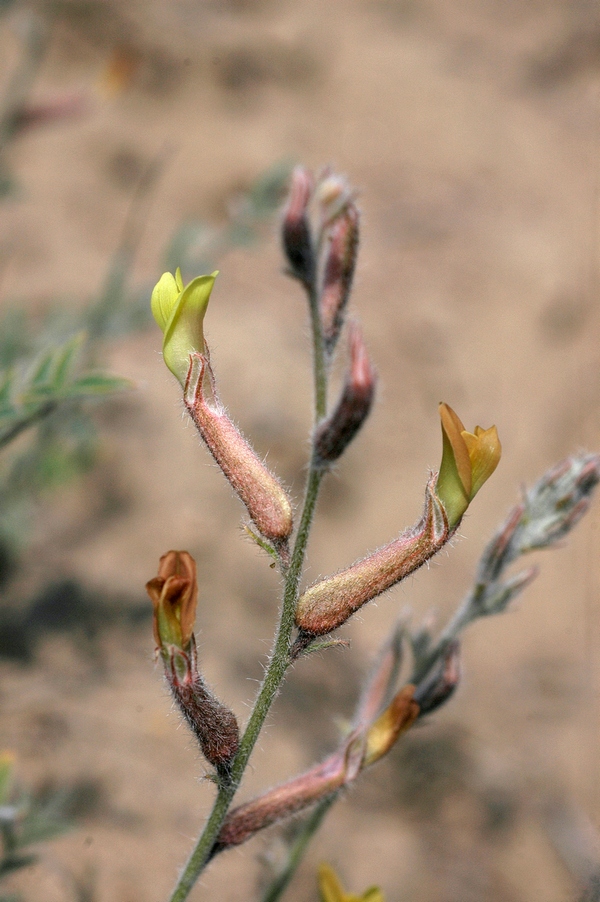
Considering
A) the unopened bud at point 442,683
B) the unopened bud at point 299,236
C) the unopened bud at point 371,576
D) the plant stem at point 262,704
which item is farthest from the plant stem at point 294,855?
the unopened bud at point 299,236

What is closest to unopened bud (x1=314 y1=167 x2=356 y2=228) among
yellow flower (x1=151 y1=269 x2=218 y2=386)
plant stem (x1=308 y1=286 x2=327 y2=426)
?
plant stem (x1=308 y1=286 x2=327 y2=426)

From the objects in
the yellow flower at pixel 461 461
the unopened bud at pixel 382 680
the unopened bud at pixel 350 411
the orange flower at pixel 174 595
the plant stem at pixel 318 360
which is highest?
the plant stem at pixel 318 360

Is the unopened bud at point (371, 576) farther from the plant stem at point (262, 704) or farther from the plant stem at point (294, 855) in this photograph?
the plant stem at point (294, 855)

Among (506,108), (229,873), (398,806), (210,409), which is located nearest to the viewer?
(210,409)

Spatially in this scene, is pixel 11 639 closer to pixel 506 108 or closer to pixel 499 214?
pixel 499 214

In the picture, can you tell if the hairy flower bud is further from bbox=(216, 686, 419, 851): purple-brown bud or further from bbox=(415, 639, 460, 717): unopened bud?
bbox=(415, 639, 460, 717): unopened bud

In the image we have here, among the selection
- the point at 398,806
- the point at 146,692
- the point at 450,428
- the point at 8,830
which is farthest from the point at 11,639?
the point at 450,428

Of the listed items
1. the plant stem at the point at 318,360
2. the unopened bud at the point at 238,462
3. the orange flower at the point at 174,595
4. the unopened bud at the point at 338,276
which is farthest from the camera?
the unopened bud at the point at 338,276
